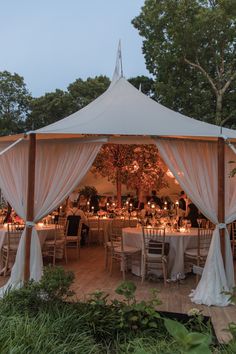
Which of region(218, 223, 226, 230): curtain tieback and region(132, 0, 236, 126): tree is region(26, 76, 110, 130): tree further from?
region(218, 223, 226, 230): curtain tieback

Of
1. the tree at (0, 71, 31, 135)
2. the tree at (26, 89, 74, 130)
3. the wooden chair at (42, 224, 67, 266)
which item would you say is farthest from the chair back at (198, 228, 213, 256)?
the tree at (0, 71, 31, 135)

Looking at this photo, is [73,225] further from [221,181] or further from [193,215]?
[221,181]

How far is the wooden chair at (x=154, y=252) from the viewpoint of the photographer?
6.82m

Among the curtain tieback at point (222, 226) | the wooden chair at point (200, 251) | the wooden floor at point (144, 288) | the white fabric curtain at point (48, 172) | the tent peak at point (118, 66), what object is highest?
the tent peak at point (118, 66)

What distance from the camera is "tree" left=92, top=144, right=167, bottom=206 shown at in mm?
9945

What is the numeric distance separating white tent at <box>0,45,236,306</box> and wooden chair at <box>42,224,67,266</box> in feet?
5.53

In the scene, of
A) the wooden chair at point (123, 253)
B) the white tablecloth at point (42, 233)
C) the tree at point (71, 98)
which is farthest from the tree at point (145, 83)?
the wooden chair at point (123, 253)

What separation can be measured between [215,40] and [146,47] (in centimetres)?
314

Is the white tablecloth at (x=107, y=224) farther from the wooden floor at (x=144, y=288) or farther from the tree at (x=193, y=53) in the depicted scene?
Result: the tree at (x=193, y=53)

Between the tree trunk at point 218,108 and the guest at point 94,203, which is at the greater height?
the tree trunk at point 218,108

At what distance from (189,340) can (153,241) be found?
5.20 metres

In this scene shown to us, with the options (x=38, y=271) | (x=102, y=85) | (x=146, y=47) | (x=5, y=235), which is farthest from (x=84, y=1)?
(x=38, y=271)

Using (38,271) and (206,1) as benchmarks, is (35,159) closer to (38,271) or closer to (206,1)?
(38,271)

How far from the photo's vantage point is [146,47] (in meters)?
18.5
